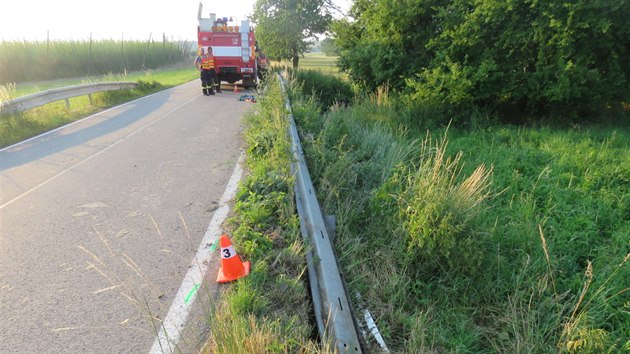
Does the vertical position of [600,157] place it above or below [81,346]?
above

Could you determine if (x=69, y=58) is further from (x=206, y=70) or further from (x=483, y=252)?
(x=483, y=252)

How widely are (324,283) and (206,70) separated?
14.3 m

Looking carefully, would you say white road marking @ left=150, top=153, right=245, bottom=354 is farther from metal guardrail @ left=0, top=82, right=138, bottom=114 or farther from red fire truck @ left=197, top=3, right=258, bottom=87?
red fire truck @ left=197, top=3, right=258, bottom=87

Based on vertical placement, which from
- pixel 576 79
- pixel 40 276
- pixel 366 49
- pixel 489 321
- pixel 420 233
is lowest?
pixel 489 321

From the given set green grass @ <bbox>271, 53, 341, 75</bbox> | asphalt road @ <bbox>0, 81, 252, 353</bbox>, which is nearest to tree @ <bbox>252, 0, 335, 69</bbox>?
green grass @ <bbox>271, 53, 341, 75</bbox>

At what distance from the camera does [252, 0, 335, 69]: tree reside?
41469 millimetres

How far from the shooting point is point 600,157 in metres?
6.74

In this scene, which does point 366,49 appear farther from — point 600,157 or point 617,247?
point 617,247

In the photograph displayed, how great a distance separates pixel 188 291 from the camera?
10.0 feet

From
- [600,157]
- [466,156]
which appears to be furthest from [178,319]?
[600,157]

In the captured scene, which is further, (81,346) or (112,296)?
(112,296)

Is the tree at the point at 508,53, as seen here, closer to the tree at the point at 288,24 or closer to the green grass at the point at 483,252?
the green grass at the point at 483,252

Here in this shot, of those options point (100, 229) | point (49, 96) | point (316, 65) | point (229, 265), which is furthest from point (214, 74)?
point (316, 65)

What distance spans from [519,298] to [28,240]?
4683mm
